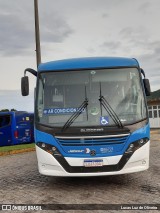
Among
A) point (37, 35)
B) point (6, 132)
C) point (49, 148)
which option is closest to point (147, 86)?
point (49, 148)

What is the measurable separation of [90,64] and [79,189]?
280 cm

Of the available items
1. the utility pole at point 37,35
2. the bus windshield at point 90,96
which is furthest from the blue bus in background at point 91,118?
the utility pole at point 37,35

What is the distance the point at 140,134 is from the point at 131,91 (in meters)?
1.02

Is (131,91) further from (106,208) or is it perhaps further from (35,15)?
(35,15)

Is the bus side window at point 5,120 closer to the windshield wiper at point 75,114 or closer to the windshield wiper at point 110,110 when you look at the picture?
the windshield wiper at point 75,114

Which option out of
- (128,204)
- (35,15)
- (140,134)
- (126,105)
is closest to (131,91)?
(126,105)

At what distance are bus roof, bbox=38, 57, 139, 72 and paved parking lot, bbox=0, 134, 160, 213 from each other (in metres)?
2.68

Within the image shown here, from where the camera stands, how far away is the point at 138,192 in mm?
6926

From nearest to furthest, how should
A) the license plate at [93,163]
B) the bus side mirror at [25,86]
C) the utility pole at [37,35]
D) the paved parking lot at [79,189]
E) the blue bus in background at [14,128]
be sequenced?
the paved parking lot at [79,189] < the license plate at [93,163] < the bus side mirror at [25,86] < the utility pole at [37,35] < the blue bus in background at [14,128]

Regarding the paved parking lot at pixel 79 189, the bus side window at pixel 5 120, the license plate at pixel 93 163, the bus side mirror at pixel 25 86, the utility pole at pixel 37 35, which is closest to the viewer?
the paved parking lot at pixel 79 189

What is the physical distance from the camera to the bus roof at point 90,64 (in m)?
7.77

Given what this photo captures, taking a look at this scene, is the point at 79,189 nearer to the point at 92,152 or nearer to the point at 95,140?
the point at 92,152

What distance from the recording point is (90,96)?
7.46m

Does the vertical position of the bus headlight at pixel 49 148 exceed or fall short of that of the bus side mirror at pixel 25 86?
it falls short
